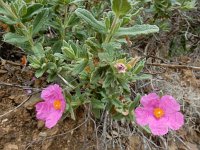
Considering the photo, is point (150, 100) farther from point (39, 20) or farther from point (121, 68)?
point (39, 20)

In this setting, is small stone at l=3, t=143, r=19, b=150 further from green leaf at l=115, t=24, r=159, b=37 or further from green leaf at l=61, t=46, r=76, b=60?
green leaf at l=115, t=24, r=159, b=37

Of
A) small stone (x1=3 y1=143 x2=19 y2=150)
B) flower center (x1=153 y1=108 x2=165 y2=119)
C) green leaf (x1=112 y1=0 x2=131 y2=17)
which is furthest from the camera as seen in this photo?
small stone (x1=3 y1=143 x2=19 y2=150)

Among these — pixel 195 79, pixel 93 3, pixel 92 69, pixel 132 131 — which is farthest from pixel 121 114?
pixel 195 79

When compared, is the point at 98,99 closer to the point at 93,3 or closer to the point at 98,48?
the point at 98,48

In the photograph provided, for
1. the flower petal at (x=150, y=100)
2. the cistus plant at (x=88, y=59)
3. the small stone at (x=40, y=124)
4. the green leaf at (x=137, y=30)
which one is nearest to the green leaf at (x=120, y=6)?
the cistus plant at (x=88, y=59)

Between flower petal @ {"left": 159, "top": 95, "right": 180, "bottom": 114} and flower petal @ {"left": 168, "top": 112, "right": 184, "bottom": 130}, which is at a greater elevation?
flower petal @ {"left": 159, "top": 95, "right": 180, "bottom": 114}

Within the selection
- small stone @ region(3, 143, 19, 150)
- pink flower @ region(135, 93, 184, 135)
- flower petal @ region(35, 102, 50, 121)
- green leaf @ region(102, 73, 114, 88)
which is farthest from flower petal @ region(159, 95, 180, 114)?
small stone @ region(3, 143, 19, 150)

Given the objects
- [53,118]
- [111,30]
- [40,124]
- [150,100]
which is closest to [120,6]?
[111,30]
